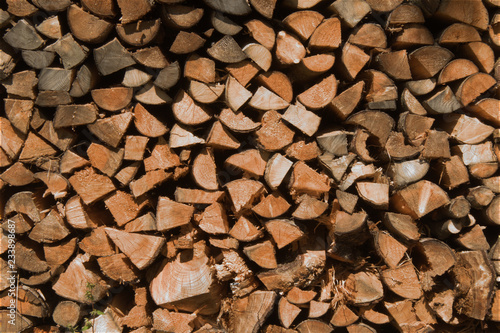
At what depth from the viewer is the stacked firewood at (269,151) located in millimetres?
1998

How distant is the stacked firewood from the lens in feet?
6.56

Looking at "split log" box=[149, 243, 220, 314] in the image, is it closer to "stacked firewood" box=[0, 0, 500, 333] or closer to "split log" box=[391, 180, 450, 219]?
"stacked firewood" box=[0, 0, 500, 333]


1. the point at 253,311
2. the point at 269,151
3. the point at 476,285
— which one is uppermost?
the point at 269,151

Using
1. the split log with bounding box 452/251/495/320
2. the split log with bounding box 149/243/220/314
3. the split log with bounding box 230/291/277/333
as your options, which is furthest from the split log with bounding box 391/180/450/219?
the split log with bounding box 149/243/220/314

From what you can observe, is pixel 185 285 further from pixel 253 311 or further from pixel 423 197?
pixel 423 197

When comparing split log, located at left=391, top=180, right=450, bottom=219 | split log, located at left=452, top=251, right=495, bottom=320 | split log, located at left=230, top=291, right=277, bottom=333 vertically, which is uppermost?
split log, located at left=391, top=180, right=450, bottom=219

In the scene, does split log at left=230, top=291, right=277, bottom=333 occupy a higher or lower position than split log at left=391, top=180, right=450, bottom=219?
lower

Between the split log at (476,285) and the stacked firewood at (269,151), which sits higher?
the stacked firewood at (269,151)

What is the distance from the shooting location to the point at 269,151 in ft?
6.69

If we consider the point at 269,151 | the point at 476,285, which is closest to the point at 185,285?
the point at 269,151

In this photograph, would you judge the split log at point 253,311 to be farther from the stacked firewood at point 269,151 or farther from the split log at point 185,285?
the split log at point 185,285

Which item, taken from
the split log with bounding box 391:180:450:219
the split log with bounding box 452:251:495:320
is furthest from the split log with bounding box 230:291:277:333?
the split log with bounding box 452:251:495:320

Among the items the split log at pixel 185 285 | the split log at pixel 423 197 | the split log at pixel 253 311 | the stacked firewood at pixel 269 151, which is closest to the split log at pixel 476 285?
the stacked firewood at pixel 269 151

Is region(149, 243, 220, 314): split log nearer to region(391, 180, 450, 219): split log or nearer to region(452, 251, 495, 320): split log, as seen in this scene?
region(391, 180, 450, 219): split log
